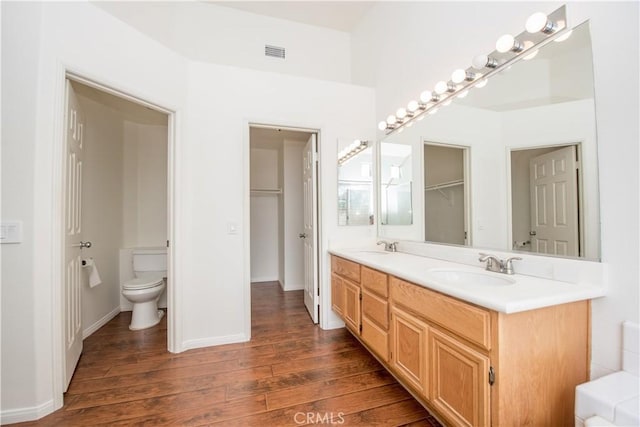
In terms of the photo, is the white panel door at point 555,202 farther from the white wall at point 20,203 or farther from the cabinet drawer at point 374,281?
the white wall at point 20,203

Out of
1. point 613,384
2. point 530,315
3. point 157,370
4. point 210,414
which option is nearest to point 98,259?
point 157,370

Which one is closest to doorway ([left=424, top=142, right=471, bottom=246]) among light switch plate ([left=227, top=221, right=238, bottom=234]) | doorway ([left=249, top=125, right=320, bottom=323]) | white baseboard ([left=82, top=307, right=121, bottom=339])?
doorway ([left=249, top=125, right=320, bottom=323])

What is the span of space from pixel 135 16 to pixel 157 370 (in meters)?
3.10

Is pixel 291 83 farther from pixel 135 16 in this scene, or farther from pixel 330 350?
pixel 330 350

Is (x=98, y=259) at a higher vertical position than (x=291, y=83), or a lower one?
lower

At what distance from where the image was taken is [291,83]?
2525 mm

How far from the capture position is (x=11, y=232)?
1419 millimetres

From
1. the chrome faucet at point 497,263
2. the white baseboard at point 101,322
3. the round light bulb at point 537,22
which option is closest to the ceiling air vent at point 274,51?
the round light bulb at point 537,22

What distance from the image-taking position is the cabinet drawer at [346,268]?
6.80ft

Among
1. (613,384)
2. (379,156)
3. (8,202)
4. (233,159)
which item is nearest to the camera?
(613,384)

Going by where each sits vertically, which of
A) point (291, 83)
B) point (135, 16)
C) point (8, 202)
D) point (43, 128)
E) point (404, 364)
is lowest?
point (404, 364)

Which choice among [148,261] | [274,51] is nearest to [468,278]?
[274,51]

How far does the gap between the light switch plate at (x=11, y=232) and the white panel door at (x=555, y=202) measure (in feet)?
8.83

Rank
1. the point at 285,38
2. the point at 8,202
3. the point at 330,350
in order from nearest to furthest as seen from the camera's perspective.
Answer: the point at 8,202 → the point at 330,350 → the point at 285,38
